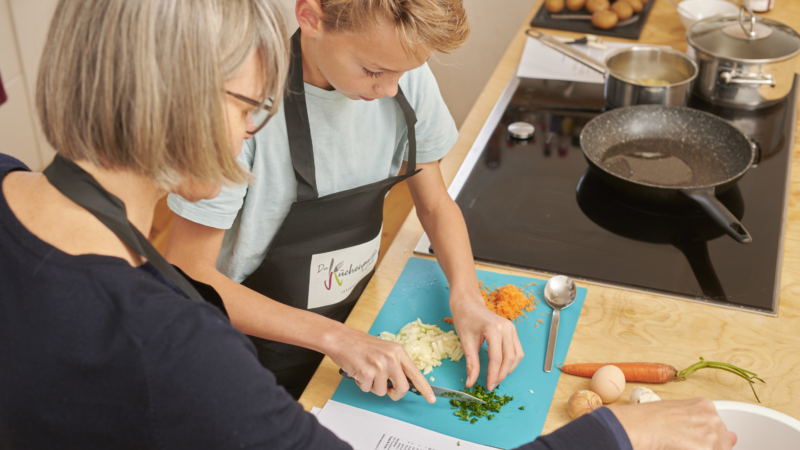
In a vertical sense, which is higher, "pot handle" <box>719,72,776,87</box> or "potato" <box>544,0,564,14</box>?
"potato" <box>544,0,564,14</box>

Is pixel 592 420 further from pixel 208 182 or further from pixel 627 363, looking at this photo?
pixel 208 182

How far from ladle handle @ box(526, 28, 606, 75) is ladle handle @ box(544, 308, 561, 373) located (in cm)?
89

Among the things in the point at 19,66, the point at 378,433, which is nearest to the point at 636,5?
the point at 378,433

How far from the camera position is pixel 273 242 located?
1.21 metres

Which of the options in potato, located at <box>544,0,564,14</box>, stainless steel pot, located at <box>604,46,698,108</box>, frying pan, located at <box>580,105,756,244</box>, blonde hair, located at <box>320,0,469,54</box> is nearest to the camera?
blonde hair, located at <box>320,0,469,54</box>

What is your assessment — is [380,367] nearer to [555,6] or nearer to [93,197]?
[93,197]

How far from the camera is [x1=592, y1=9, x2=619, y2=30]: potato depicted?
2.11m

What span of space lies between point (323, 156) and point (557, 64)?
1.09m

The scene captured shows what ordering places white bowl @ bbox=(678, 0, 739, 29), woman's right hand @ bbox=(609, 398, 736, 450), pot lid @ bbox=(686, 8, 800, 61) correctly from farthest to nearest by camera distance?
white bowl @ bbox=(678, 0, 739, 29)
pot lid @ bbox=(686, 8, 800, 61)
woman's right hand @ bbox=(609, 398, 736, 450)

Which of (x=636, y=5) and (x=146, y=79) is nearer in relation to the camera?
(x=146, y=79)

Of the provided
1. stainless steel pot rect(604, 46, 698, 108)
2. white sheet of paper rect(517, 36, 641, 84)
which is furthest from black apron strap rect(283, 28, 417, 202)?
white sheet of paper rect(517, 36, 641, 84)

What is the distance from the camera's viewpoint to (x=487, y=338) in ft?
3.49

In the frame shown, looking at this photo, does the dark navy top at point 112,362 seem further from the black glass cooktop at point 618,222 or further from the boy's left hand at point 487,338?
the black glass cooktop at point 618,222

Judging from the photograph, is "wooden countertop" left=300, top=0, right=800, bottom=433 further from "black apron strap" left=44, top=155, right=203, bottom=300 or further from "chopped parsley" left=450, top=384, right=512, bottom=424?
"black apron strap" left=44, top=155, right=203, bottom=300
